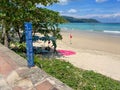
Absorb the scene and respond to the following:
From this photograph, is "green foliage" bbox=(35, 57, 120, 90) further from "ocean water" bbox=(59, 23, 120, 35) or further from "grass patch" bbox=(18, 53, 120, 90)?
"ocean water" bbox=(59, 23, 120, 35)

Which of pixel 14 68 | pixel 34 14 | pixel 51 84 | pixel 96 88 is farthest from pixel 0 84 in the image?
pixel 34 14

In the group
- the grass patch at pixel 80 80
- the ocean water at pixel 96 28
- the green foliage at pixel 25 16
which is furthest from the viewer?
the ocean water at pixel 96 28

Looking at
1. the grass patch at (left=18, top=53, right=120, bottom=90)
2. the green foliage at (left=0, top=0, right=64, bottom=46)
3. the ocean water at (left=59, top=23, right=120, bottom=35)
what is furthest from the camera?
the ocean water at (left=59, top=23, right=120, bottom=35)

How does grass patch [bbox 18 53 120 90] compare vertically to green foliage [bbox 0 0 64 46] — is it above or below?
below

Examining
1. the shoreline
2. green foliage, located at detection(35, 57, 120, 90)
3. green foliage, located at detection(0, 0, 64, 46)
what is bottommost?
the shoreline

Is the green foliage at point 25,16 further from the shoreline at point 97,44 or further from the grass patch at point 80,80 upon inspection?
the shoreline at point 97,44

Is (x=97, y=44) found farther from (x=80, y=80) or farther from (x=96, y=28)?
(x=96, y=28)

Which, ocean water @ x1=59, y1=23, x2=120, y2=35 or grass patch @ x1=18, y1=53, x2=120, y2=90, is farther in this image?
ocean water @ x1=59, y1=23, x2=120, y2=35

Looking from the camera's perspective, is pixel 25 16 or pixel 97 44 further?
pixel 97 44

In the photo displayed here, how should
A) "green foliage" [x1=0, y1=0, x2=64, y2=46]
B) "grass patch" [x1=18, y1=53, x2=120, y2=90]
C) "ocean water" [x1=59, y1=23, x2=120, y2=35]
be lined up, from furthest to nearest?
"ocean water" [x1=59, y1=23, x2=120, y2=35]
"green foliage" [x1=0, y1=0, x2=64, y2=46]
"grass patch" [x1=18, y1=53, x2=120, y2=90]

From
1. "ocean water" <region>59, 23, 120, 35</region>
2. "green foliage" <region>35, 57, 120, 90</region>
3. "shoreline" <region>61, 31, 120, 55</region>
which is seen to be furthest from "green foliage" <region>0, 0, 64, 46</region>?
"ocean water" <region>59, 23, 120, 35</region>

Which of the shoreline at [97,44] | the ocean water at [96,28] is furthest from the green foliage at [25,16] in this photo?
the ocean water at [96,28]

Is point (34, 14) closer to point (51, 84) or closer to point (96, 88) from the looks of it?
point (96, 88)

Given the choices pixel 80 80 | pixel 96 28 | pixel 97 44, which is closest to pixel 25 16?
pixel 80 80
